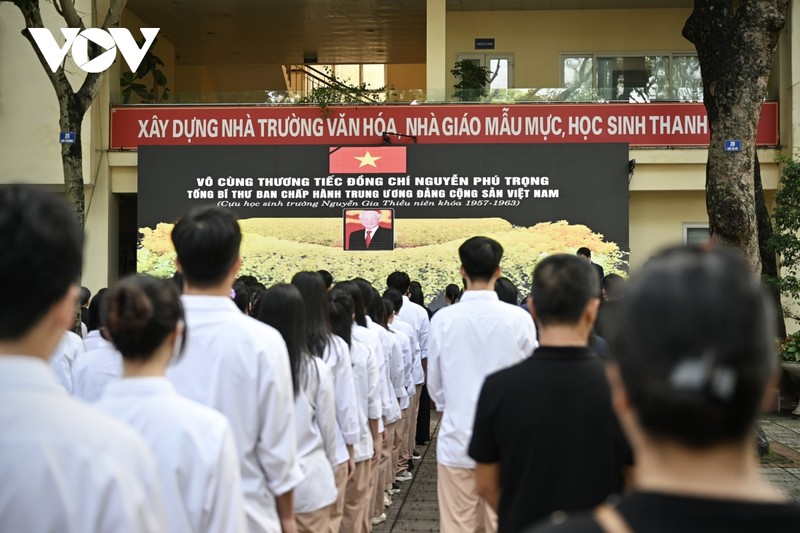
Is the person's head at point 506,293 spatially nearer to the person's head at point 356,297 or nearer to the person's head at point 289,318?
the person's head at point 356,297

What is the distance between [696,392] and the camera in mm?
1468

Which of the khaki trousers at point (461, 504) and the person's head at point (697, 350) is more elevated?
the person's head at point (697, 350)

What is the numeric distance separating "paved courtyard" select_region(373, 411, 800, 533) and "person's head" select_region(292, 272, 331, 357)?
305 centimetres

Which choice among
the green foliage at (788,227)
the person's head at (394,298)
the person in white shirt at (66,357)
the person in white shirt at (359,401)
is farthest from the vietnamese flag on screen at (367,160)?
the person in white shirt at (66,357)

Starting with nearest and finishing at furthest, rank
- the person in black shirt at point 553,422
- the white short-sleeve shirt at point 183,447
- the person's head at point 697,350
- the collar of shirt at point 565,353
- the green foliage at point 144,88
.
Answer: the person's head at point 697,350, the white short-sleeve shirt at point 183,447, the person in black shirt at point 553,422, the collar of shirt at point 565,353, the green foliage at point 144,88

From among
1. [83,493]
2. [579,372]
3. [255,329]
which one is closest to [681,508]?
[83,493]

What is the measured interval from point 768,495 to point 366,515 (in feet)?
18.2

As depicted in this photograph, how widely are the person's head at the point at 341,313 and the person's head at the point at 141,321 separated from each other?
3.23m

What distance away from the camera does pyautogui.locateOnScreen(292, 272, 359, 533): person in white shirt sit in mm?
5285

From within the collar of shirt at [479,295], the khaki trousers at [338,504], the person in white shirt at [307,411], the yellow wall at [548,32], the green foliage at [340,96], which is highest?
the yellow wall at [548,32]

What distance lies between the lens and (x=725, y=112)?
426 inches

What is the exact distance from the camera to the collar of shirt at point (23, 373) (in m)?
2.04

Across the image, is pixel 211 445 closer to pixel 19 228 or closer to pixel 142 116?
pixel 19 228

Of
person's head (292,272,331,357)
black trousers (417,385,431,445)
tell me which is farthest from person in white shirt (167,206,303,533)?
black trousers (417,385,431,445)
